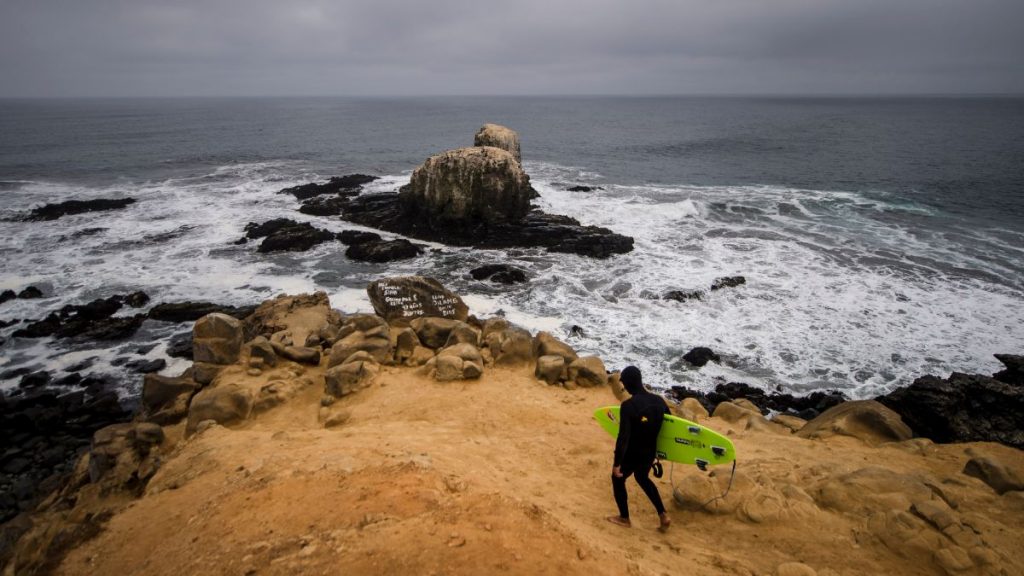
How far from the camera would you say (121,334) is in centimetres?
1914

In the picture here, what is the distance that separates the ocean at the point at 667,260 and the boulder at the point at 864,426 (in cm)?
557

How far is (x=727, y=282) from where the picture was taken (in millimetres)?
23062

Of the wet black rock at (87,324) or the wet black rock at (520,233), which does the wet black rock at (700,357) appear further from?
the wet black rock at (87,324)

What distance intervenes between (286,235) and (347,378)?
2126cm

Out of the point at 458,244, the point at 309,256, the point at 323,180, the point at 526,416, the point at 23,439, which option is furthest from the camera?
the point at 323,180

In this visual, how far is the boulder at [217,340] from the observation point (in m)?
12.4

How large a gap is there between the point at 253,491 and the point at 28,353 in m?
18.2

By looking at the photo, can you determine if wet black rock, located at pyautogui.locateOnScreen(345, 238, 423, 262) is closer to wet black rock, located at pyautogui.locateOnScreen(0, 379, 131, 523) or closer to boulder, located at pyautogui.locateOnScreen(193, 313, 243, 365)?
wet black rock, located at pyautogui.locateOnScreen(0, 379, 131, 523)

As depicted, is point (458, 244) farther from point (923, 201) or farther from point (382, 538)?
point (923, 201)

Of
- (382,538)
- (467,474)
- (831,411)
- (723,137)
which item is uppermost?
(723,137)

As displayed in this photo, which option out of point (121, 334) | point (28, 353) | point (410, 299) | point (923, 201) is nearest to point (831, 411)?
point (410, 299)

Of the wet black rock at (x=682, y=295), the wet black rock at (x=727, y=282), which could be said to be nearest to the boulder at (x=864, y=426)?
the wet black rock at (x=682, y=295)

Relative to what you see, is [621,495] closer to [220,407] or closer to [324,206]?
[220,407]

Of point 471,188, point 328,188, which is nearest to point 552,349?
point 471,188
